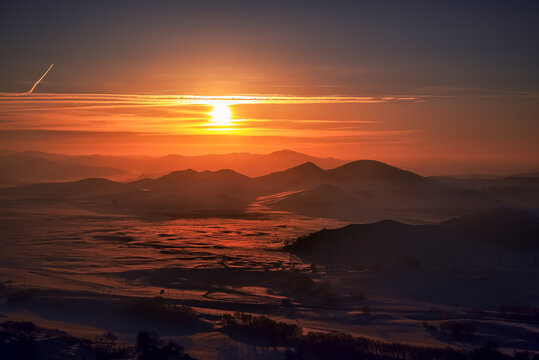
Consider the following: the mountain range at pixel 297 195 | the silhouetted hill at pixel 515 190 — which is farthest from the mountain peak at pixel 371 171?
the silhouetted hill at pixel 515 190

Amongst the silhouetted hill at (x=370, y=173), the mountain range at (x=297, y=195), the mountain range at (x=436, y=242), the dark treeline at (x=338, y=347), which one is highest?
the silhouetted hill at (x=370, y=173)

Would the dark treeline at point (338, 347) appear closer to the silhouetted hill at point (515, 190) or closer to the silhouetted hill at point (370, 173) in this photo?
the silhouetted hill at point (515, 190)

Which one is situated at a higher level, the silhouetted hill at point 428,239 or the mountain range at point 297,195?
the mountain range at point 297,195

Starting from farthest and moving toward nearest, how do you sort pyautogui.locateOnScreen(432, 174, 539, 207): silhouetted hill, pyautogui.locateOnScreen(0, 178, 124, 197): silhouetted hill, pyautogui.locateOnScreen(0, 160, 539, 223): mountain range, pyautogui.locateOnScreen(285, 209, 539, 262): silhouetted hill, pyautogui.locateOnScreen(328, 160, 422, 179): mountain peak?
pyautogui.locateOnScreen(328, 160, 422, 179): mountain peak
pyautogui.locateOnScreen(0, 178, 124, 197): silhouetted hill
pyautogui.locateOnScreen(432, 174, 539, 207): silhouetted hill
pyautogui.locateOnScreen(0, 160, 539, 223): mountain range
pyautogui.locateOnScreen(285, 209, 539, 262): silhouetted hill

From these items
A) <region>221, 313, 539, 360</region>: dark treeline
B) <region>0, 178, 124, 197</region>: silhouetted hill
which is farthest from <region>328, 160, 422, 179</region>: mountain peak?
<region>221, 313, 539, 360</region>: dark treeline

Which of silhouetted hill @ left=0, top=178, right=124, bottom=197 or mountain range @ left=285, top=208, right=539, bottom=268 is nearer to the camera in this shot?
mountain range @ left=285, top=208, right=539, bottom=268

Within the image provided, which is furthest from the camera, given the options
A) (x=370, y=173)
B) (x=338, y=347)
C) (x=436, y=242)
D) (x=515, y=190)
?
(x=370, y=173)

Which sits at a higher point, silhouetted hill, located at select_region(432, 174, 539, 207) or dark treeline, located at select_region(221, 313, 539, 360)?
silhouetted hill, located at select_region(432, 174, 539, 207)

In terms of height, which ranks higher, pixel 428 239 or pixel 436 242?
pixel 428 239

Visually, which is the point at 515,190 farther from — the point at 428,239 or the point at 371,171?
the point at 428,239

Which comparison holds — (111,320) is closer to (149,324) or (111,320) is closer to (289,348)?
(149,324)

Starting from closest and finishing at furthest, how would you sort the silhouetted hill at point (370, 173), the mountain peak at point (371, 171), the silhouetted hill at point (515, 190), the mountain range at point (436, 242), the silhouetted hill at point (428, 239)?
1. the mountain range at point (436, 242)
2. the silhouetted hill at point (428, 239)
3. the silhouetted hill at point (515, 190)
4. the silhouetted hill at point (370, 173)
5. the mountain peak at point (371, 171)

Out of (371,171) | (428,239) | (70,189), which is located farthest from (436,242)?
(70,189)

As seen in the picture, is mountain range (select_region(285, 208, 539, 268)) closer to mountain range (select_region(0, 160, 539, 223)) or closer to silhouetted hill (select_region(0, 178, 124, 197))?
mountain range (select_region(0, 160, 539, 223))
